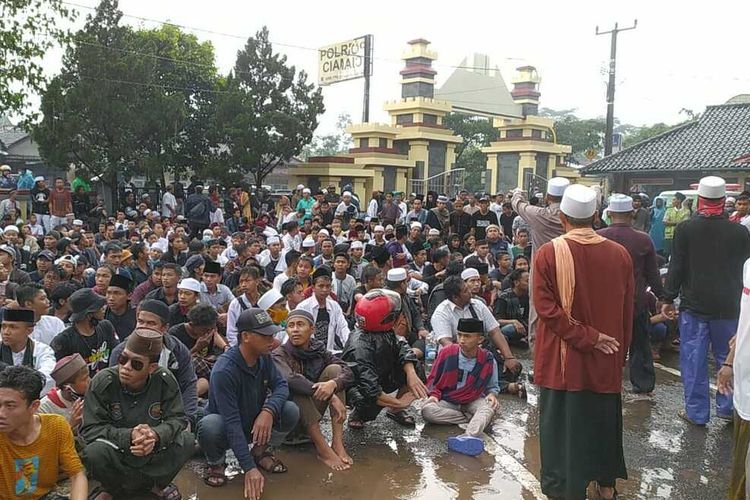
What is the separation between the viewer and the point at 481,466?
4.49 meters

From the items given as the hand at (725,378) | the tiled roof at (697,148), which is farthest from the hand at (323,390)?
the tiled roof at (697,148)

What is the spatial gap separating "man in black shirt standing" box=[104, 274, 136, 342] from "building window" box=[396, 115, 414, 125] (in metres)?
24.3

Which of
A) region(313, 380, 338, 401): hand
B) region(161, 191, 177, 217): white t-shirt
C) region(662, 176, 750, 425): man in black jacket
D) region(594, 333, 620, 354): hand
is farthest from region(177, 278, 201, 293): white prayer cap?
region(161, 191, 177, 217): white t-shirt

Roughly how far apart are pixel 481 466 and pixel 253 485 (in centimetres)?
161

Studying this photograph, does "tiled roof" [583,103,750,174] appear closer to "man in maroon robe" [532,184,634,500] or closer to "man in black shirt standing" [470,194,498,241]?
"man in black shirt standing" [470,194,498,241]

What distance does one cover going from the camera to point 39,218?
13.5 m

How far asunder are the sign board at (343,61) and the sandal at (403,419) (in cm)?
2492

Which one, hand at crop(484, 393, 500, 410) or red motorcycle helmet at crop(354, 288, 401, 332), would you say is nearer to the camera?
red motorcycle helmet at crop(354, 288, 401, 332)

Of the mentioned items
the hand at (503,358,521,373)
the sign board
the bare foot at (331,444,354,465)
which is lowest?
the bare foot at (331,444,354,465)

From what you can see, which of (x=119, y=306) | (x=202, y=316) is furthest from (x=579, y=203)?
(x=119, y=306)

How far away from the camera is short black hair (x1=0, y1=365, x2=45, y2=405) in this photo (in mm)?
3051

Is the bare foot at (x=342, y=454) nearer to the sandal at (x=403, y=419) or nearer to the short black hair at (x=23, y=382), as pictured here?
the sandal at (x=403, y=419)

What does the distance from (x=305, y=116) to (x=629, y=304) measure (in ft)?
59.9

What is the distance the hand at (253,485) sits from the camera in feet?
12.6
